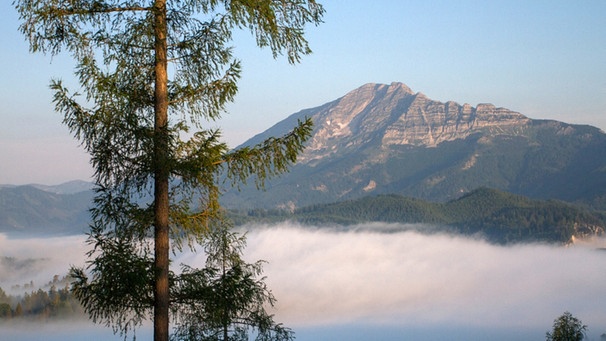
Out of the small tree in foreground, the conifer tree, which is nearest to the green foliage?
the conifer tree

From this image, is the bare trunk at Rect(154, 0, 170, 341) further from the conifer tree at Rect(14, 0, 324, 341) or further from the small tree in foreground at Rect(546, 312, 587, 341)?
the small tree in foreground at Rect(546, 312, 587, 341)

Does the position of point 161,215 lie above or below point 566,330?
above

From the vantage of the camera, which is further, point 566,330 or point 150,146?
point 566,330

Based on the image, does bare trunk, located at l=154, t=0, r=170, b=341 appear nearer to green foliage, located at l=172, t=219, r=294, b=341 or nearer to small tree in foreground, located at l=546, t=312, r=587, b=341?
green foliage, located at l=172, t=219, r=294, b=341

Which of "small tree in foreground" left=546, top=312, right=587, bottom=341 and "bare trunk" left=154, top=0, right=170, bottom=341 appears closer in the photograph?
"bare trunk" left=154, top=0, right=170, bottom=341

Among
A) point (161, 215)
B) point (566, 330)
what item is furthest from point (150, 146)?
point (566, 330)

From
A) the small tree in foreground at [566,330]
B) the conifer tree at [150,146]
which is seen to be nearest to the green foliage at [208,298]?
the conifer tree at [150,146]

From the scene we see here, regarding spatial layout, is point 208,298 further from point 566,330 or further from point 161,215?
point 566,330

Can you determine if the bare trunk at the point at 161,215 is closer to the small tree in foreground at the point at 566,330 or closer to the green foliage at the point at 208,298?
the green foliage at the point at 208,298

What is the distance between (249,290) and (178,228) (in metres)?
1.40

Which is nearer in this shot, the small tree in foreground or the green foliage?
the green foliage

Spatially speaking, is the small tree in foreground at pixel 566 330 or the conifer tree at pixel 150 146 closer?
the conifer tree at pixel 150 146

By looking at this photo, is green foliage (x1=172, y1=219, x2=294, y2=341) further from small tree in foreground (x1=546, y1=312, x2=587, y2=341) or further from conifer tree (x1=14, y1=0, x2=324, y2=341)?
small tree in foreground (x1=546, y1=312, x2=587, y2=341)

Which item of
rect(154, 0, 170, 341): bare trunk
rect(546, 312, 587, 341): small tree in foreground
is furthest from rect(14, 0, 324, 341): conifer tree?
rect(546, 312, 587, 341): small tree in foreground
